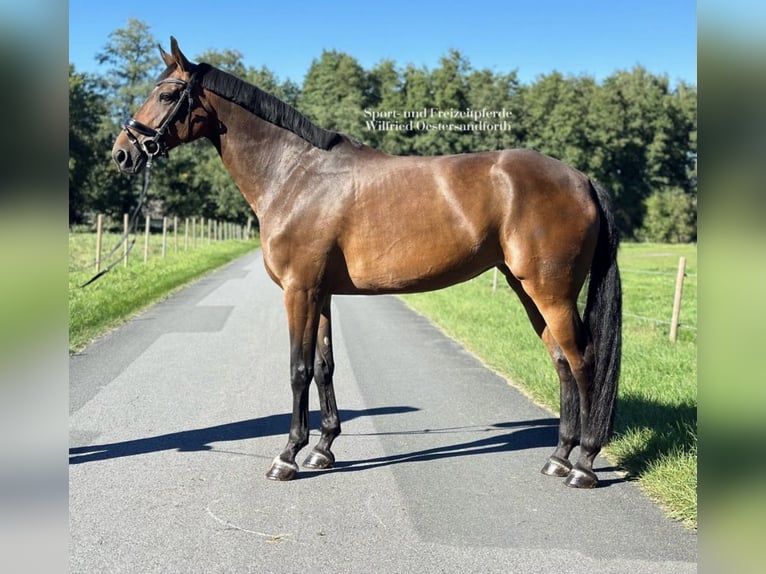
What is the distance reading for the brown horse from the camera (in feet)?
13.5

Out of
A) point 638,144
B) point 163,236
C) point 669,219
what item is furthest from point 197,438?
point 638,144

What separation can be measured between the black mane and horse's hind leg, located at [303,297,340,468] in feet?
3.61

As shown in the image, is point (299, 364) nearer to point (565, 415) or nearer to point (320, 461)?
point (320, 461)

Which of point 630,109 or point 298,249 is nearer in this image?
point 298,249

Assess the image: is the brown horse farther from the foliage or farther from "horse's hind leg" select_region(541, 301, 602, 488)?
the foliage

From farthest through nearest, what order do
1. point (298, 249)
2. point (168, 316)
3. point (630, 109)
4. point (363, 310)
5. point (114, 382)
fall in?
point (630, 109) → point (363, 310) → point (168, 316) → point (114, 382) → point (298, 249)

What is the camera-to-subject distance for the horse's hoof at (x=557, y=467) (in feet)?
13.8

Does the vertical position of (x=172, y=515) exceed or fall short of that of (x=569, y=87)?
it falls short

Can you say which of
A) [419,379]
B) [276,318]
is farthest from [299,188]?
[276,318]

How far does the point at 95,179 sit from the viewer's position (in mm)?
47594

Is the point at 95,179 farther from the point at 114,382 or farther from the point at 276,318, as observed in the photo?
the point at 114,382

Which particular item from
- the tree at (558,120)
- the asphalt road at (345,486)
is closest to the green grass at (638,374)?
the asphalt road at (345,486)

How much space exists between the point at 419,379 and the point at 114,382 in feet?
10.4

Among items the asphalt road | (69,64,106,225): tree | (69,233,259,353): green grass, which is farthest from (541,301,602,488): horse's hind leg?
(69,64,106,225): tree
